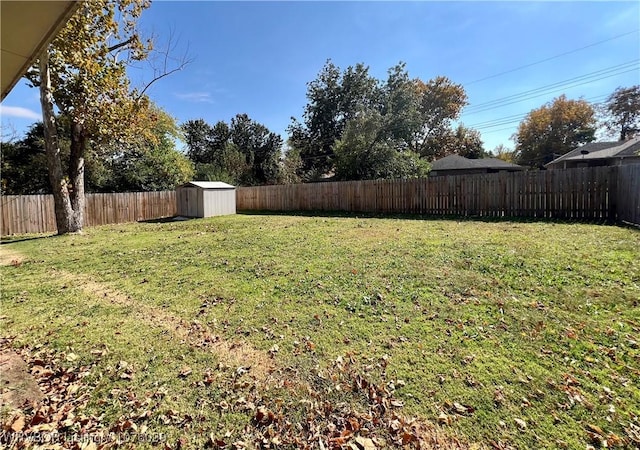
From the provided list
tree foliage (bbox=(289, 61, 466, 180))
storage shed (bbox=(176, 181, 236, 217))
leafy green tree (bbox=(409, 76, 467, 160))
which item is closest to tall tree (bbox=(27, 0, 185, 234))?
storage shed (bbox=(176, 181, 236, 217))

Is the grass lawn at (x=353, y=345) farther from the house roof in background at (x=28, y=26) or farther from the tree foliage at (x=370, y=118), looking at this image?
the tree foliage at (x=370, y=118)

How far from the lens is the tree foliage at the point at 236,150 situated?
26000 millimetres

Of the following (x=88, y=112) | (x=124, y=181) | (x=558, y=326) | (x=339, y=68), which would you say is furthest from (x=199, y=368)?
(x=339, y=68)

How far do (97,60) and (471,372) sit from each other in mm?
13159

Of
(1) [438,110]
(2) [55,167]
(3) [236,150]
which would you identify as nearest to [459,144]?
(1) [438,110]

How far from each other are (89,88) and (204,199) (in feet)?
20.4

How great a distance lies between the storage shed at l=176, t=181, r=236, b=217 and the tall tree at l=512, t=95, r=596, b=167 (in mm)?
35172

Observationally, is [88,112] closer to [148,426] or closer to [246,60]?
[246,60]

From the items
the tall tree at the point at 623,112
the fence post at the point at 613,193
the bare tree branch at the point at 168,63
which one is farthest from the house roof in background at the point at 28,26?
the tall tree at the point at 623,112

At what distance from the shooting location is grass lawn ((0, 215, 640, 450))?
6.31 feet

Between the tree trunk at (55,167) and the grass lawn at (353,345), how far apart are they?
540cm

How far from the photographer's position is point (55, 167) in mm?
9719

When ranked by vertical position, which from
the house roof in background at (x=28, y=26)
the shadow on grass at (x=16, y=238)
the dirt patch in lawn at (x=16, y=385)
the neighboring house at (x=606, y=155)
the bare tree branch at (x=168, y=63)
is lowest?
the dirt patch in lawn at (x=16, y=385)

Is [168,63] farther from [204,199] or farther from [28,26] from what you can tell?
[28,26]
